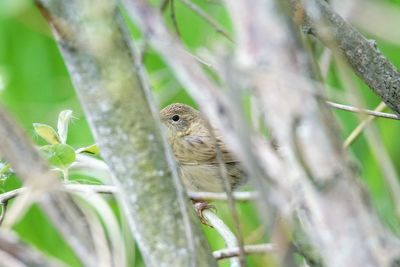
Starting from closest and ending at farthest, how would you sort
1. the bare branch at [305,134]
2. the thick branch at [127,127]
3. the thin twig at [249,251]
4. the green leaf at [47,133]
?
the bare branch at [305,134], the thick branch at [127,127], the thin twig at [249,251], the green leaf at [47,133]

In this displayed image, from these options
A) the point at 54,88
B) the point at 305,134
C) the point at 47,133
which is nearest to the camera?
the point at 305,134

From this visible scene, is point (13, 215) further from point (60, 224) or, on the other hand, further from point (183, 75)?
point (183, 75)

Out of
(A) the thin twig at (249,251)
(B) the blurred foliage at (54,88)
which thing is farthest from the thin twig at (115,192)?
(B) the blurred foliage at (54,88)

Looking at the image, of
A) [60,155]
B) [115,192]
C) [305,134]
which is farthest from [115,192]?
[305,134]

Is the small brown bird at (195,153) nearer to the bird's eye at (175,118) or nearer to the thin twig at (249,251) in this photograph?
A: the bird's eye at (175,118)

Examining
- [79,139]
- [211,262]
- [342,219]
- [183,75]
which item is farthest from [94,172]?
[79,139]

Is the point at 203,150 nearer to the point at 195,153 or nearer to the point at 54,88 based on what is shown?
the point at 195,153
